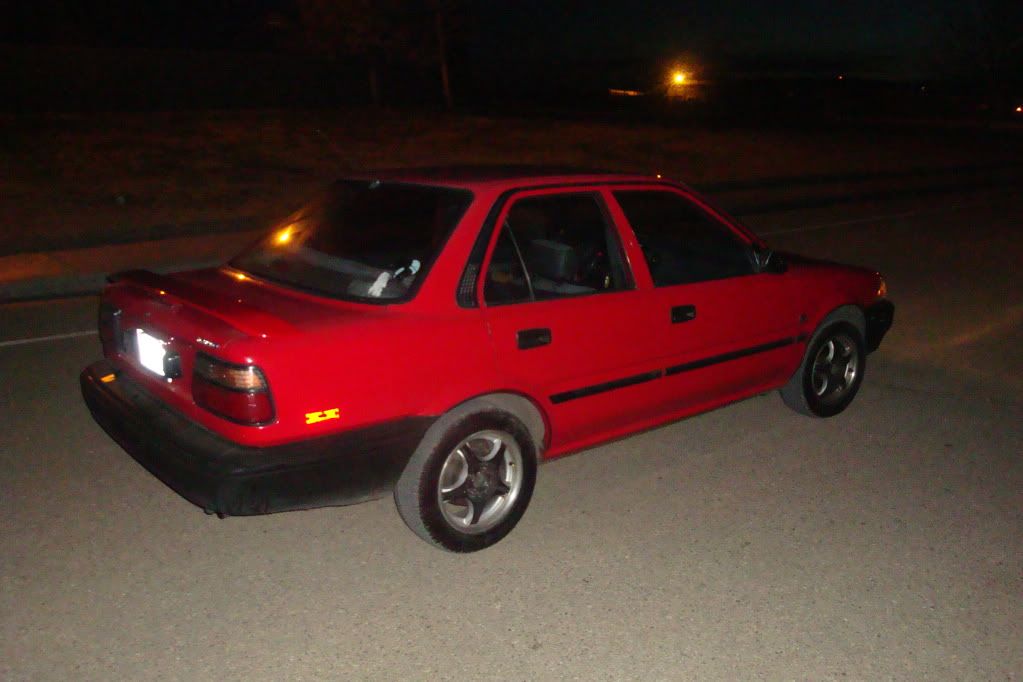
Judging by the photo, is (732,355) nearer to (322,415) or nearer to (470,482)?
(470,482)

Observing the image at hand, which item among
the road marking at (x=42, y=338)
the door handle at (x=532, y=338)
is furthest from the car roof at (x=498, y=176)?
the road marking at (x=42, y=338)

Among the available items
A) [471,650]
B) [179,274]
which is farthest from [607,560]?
[179,274]

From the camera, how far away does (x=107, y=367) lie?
14.2 ft

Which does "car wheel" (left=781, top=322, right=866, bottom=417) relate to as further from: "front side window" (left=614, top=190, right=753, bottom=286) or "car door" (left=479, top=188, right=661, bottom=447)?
"car door" (left=479, top=188, right=661, bottom=447)

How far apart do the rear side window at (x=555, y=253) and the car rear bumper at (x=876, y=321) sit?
2053mm

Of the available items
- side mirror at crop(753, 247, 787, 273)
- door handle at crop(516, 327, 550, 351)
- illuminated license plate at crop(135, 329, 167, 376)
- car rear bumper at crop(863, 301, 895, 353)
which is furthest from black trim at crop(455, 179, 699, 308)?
car rear bumper at crop(863, 301, 895, 353)

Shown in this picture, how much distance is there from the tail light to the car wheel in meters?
3.29

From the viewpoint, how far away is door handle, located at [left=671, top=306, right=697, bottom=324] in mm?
4531

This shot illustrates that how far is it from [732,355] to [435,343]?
1.86 m

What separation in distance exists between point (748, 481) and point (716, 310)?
89cm

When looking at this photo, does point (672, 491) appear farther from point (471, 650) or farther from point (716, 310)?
point (471, 650)

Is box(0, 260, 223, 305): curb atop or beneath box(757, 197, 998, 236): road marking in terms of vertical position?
atop

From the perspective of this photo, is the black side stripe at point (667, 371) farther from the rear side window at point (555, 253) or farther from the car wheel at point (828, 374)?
the rear side window at point (555, 253)

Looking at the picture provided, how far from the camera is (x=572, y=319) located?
13.5ft
